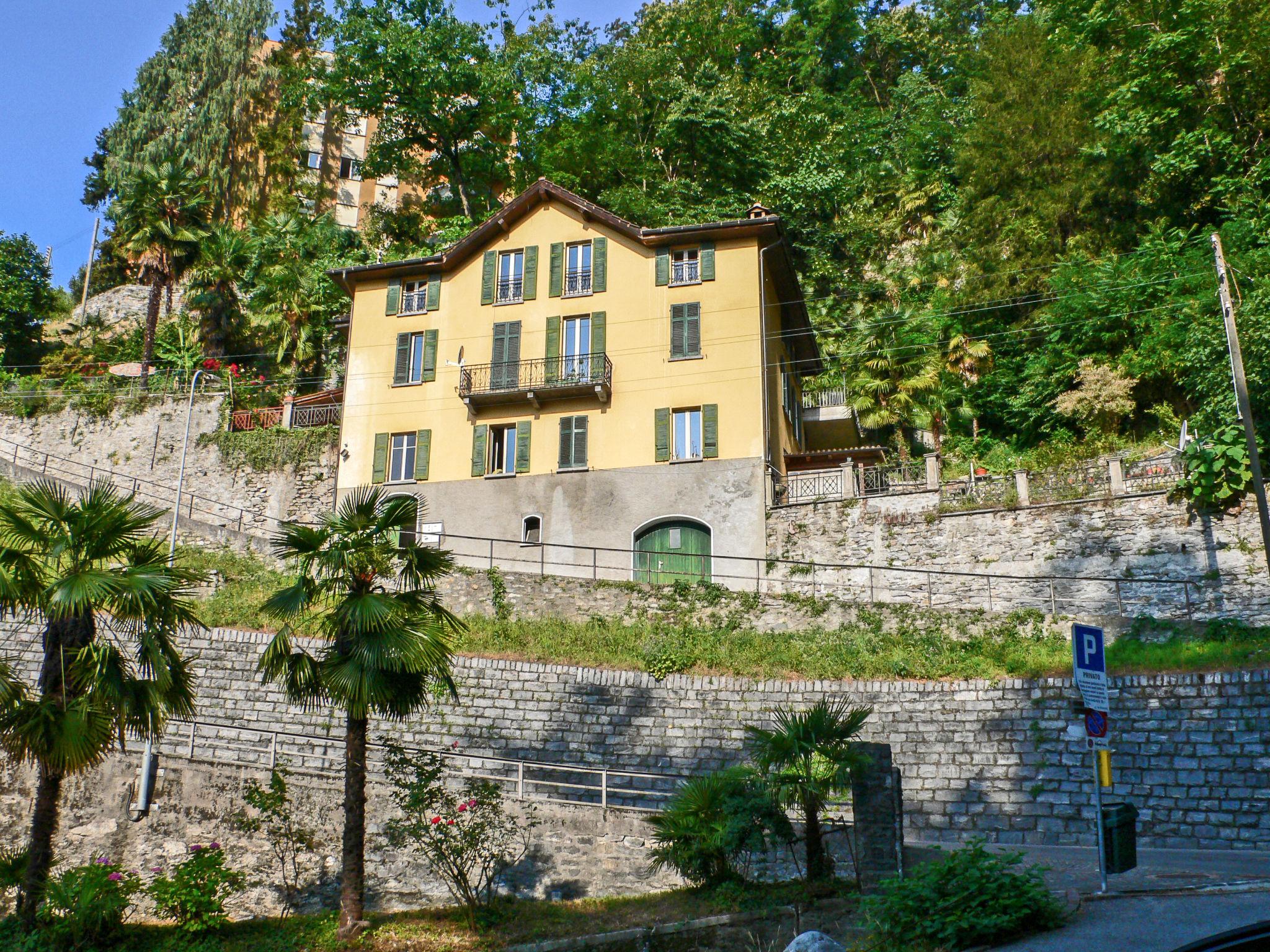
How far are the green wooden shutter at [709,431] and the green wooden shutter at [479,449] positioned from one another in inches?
230

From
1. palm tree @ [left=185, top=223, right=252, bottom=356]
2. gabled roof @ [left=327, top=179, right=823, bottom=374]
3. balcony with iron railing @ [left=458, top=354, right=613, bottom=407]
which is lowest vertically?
balcony with iron railing @ [left=458, top=354, right=613, bottom=407]

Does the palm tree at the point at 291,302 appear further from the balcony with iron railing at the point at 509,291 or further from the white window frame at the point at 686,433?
the white window frame at the point at 686,433

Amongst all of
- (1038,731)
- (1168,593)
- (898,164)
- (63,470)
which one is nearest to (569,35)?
(898,164)

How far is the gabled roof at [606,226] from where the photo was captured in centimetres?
2806

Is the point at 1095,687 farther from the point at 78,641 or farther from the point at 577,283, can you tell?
the point at 577,283

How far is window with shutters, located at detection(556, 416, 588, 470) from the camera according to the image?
27781 mm

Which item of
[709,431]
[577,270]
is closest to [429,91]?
[577,270]

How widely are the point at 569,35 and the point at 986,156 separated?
1890cm

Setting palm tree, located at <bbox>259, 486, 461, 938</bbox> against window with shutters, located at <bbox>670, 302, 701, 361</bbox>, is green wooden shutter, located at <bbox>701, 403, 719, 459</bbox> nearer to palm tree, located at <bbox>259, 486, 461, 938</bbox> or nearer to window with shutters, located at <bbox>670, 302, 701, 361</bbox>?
window with shutters, located at <bbox>670, 302, 701, 361</bbox>

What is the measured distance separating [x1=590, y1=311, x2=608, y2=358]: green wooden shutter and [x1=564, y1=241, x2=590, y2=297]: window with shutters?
0.82m

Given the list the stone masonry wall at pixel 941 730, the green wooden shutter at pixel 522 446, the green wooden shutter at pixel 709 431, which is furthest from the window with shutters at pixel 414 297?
the stone masonry wall at pixel 941 730

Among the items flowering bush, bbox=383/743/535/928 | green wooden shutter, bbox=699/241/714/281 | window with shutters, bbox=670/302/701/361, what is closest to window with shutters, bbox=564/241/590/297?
window with shutters, bbox=670/302/701/361

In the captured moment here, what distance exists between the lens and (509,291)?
1174 inches

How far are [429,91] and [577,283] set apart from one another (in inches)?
578
